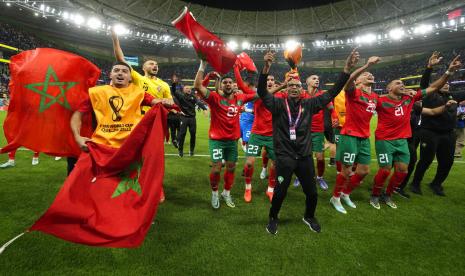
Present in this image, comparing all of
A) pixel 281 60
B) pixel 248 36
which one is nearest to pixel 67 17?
pixel 248 36

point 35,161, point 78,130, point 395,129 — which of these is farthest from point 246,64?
point 35,161

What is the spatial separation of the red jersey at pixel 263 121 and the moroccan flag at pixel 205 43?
168cm

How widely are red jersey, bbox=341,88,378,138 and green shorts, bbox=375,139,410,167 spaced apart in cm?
36

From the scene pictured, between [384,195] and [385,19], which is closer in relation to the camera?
[384,195]

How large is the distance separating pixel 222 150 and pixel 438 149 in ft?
15.1

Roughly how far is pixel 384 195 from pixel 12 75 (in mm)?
6528

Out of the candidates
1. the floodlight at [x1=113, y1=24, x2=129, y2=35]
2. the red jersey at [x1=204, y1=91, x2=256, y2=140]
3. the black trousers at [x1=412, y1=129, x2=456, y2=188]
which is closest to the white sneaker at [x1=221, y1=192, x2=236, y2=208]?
the red jersey at [x1=204, y1=91, x2=256, y2=140]

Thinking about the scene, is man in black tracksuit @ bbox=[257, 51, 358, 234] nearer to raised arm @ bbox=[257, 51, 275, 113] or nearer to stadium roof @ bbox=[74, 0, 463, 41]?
raised arm @ bbox=[257, 51, 275, 113]

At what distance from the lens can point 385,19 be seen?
34406mm

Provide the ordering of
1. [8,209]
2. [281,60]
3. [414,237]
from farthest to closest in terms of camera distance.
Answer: [281,60]
[8,209]
[414,237]

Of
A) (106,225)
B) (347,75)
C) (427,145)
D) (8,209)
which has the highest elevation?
(347,75)

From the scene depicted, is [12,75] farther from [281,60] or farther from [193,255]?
[281,60]

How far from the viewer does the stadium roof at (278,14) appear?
3203cm

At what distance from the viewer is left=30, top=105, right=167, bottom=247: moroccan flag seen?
269cm
